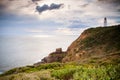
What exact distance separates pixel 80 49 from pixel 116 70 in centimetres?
13727

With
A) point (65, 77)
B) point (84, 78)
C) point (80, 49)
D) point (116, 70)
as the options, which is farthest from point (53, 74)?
point (80, 49)

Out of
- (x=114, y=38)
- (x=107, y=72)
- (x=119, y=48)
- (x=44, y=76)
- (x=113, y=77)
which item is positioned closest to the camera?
(x=113, y=77)

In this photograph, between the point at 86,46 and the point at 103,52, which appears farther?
the point at 86,46

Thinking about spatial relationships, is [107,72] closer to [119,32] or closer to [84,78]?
[84,78]

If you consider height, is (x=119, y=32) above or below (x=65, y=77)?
above

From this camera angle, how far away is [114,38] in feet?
632

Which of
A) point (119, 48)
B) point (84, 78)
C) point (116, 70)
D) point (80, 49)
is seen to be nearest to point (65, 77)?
point (84, 78)

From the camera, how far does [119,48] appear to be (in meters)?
175

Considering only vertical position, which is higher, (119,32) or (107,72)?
(119,32)

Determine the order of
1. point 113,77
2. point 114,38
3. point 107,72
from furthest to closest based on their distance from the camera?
point 114,38, point 107,72, point 113,77

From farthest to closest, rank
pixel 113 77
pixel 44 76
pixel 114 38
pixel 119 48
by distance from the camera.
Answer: pixel 114 38, pixel 119 48, pixel 44 76, pixel 113 77

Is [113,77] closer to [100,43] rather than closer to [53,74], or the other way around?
[53,74]

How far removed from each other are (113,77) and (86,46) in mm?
142370

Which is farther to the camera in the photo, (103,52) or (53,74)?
(103,52)
